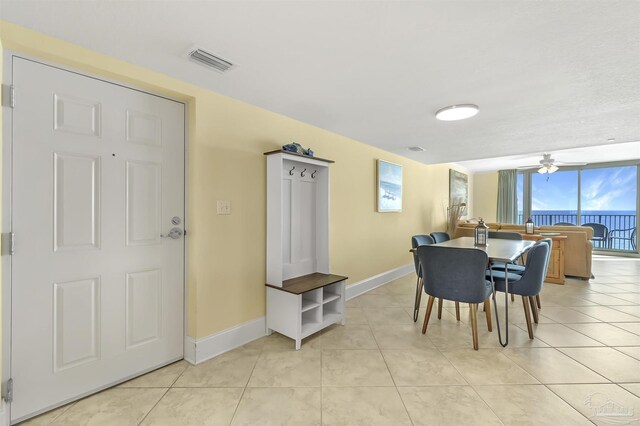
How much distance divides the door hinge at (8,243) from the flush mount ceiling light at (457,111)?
3.25 meters

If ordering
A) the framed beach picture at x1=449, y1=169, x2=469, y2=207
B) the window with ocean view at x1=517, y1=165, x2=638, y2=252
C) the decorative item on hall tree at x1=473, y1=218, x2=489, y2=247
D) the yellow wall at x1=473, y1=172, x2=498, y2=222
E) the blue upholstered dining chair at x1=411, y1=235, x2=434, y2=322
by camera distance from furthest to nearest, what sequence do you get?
the yellow wall at x1=473, y1=172, x2=498, y2=222 < the window with ocean view at x1=517, y1=165, x2=638, y2=252 < the framed beach picture at x1=449, y1=169, x2=469, y2=207 < the decorative item on hall tree at x1=473, y1=218, x2=489, y2=247 < the blue upholstered dining chair at x1=411, y1=235, x2=434, y2=322

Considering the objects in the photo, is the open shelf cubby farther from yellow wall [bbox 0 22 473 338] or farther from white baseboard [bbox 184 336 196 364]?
white baseboard [bbox 184 336 196 364]

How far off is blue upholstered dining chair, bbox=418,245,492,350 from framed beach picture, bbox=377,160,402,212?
179 cm

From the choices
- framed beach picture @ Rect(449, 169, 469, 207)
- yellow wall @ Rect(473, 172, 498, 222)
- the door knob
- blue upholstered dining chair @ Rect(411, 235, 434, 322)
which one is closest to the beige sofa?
framed beach picture @ Rect(449, 169, 469, 207)

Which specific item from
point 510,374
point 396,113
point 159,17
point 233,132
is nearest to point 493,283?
point 510,374

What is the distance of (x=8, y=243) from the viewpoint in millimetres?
1485

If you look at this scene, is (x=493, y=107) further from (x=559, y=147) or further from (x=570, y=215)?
(x=570, y=215)

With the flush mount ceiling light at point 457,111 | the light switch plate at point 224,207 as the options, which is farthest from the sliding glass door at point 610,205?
the light switch plate at point 224,207

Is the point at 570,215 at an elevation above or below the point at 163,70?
below

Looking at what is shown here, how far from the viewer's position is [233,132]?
2391mm

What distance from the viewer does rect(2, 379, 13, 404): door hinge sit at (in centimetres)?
147

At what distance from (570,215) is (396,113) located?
8.38 metres

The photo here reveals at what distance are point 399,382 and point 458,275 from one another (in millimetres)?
1045

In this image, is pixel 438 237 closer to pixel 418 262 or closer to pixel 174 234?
pixel 418 262
